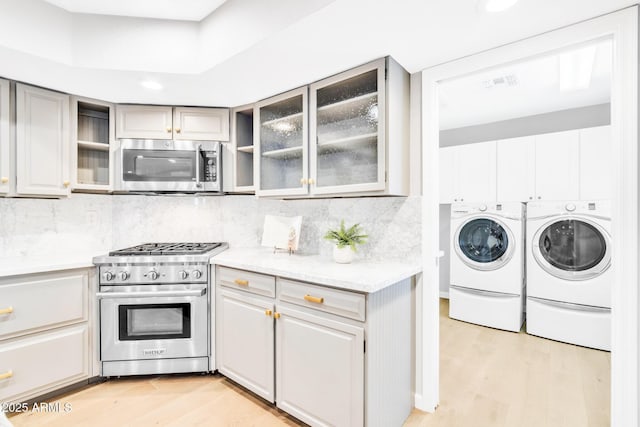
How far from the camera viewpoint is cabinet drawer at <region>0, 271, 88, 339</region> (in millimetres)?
1856

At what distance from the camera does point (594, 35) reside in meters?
1.43

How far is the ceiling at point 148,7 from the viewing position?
5.81 ft

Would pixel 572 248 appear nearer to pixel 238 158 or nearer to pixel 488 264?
pixel 488 264

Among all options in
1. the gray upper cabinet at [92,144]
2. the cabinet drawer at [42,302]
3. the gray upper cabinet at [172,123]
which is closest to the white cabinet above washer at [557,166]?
Answer: the gray upper cabinet at [172,123]

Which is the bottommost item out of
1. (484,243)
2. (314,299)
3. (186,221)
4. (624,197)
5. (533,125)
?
(314,299)

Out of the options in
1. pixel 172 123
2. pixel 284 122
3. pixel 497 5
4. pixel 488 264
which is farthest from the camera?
pixel 488 264

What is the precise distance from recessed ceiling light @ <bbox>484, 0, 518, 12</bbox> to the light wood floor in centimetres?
217

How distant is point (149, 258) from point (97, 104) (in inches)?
52.4

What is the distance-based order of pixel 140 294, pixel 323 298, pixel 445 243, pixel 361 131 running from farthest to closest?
pixel 445 243
pixel 140 294
pixel 361 131
pixel 323 298

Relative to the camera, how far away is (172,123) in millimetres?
2541

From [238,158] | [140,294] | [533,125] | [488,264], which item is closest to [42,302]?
[140,294]

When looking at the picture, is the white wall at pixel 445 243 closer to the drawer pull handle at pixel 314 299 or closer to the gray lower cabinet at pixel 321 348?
the gray lower cabinet at pixel 321 348

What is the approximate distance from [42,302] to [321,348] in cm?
181

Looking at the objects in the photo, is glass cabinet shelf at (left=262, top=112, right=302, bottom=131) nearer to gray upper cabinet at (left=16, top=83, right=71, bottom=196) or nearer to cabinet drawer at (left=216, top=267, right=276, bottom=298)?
cabinet drawer at (left=216, top=267, right=276, bottom=298)
